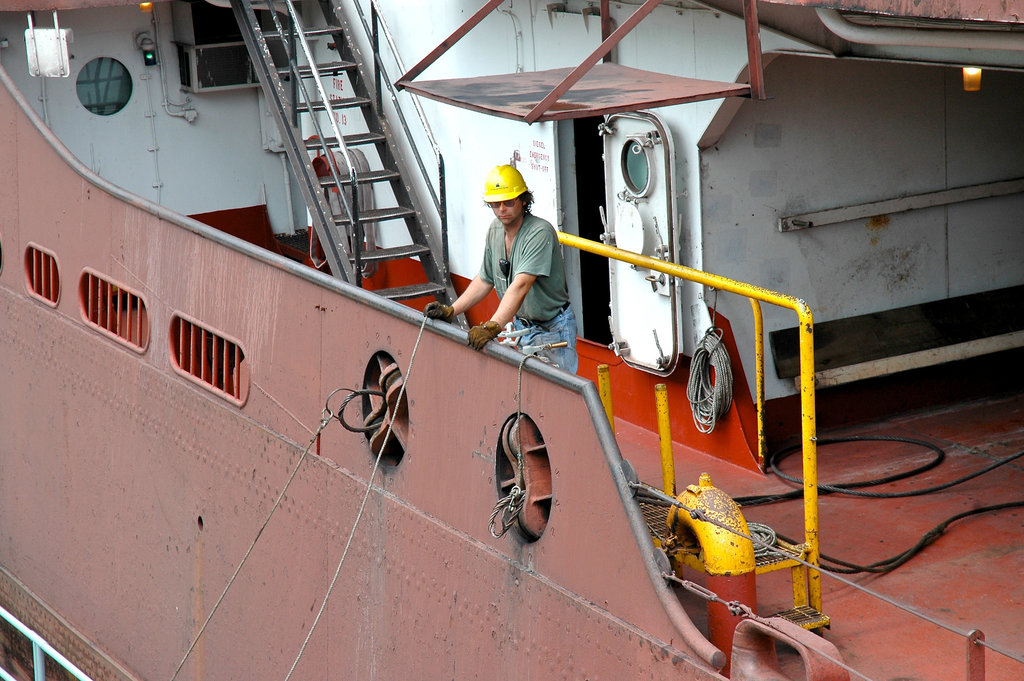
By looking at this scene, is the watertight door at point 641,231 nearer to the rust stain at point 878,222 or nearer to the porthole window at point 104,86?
the rust stain at point 878,222

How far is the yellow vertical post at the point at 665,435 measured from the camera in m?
5.25

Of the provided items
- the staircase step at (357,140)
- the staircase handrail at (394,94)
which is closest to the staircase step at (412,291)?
the staircase handrail at (394,94)

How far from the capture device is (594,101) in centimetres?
511

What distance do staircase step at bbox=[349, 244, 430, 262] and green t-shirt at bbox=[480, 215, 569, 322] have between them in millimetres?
3081

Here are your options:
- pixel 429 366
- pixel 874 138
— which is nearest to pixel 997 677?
pixel 429 366

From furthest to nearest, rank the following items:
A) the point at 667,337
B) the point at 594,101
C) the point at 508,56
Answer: the point at 508,56, the point at 667,337, the point at 594,101

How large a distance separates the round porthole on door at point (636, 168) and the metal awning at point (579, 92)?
1246mm

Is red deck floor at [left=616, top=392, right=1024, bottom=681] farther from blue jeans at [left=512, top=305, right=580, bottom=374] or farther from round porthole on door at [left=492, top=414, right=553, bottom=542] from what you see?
blue jeans at [left=512, top=305, right=580, bottom=374]

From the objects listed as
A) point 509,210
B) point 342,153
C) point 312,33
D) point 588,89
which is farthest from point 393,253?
point 588,89

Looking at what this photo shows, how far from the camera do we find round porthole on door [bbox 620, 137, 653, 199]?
23.3 feet

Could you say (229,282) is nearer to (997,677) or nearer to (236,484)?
(236,484)

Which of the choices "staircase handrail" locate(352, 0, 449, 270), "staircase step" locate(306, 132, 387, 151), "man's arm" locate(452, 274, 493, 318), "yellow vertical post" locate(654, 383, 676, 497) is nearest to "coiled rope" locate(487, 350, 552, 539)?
"yellow vertical post" locate(654, 383, 676, 497)

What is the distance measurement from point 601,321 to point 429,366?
351cm

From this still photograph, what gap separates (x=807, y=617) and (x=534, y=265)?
1.90 meters
